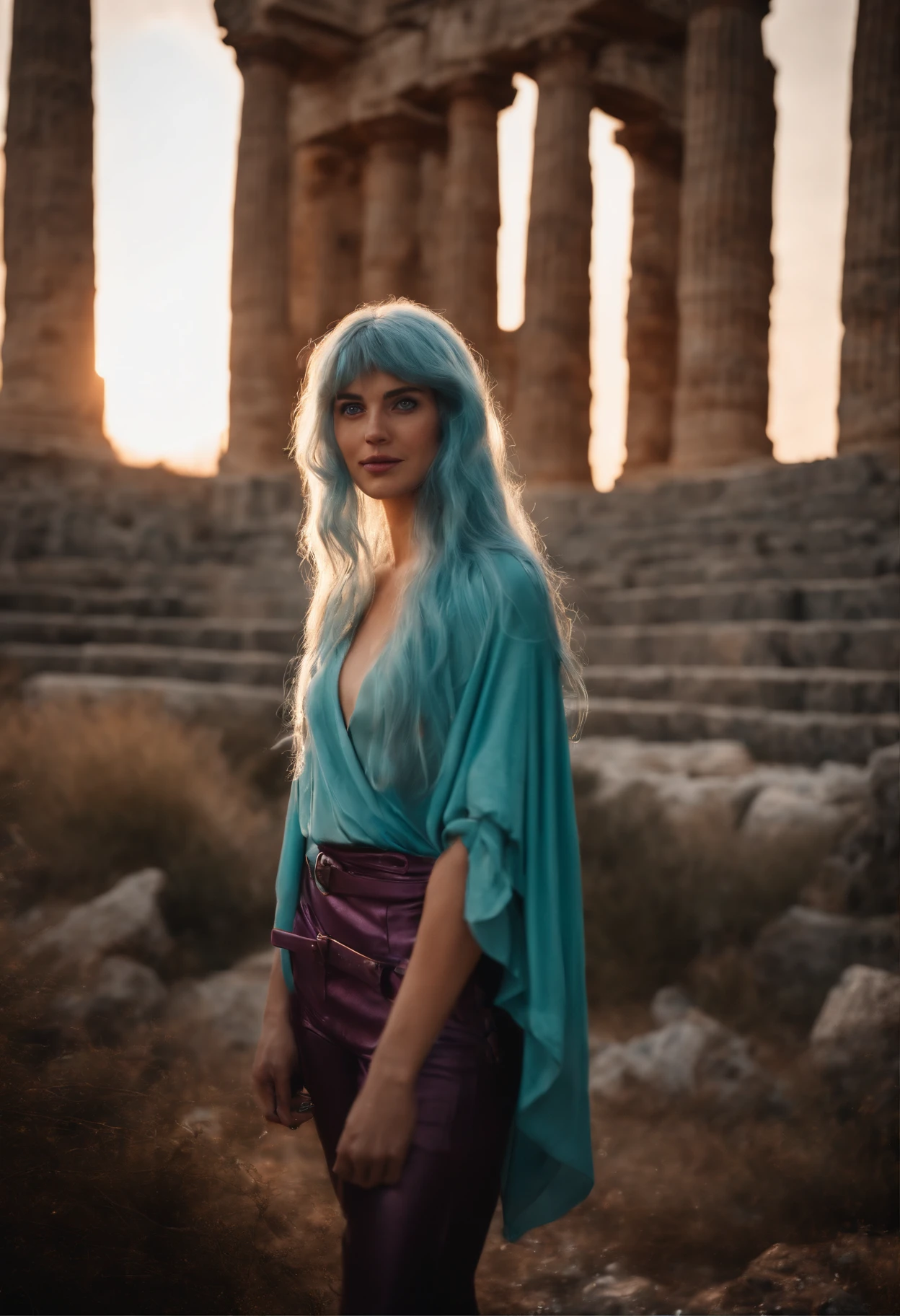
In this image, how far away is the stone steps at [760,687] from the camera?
25.0 feet

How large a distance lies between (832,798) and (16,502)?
510 inches

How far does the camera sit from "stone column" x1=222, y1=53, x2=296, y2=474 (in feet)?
75.2

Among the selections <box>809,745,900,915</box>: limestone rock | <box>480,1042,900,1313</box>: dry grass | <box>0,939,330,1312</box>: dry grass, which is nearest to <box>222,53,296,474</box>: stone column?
<box>809,745,900,915</box>: limestone rock

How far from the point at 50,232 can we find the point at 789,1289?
20.5 m

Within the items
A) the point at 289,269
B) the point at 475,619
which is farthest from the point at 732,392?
the point at 475,619

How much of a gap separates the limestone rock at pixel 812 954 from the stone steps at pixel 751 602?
13.1 ft

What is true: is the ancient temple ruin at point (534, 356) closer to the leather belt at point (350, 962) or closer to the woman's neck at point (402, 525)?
the woman's neck at point (402, 525)

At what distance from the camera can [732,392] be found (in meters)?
18.6

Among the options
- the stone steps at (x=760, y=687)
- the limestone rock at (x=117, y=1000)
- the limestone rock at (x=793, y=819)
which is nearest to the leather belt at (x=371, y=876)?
the limestone rock at (x=117, y=1000)

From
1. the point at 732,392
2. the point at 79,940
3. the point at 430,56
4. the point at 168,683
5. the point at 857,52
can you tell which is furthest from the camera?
the point at 430,56

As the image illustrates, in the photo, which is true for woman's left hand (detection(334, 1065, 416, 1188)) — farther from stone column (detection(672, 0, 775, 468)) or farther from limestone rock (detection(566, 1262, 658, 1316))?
stone column (detection(672, 0, 775, 468))

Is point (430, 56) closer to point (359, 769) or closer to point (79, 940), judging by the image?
point (79, 940)

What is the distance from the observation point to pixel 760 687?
8133mm

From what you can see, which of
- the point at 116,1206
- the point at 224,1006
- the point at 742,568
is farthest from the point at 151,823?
the point at 742,568
